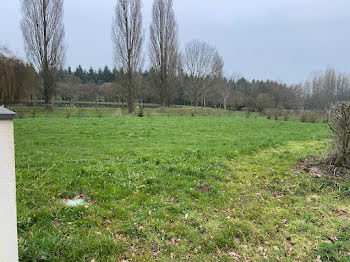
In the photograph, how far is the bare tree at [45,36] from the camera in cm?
2145

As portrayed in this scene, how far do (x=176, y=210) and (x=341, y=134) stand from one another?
4.48 m

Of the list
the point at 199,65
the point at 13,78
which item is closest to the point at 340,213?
the point at 13,78

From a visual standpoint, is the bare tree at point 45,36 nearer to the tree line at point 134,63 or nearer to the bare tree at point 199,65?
the tree line at point 134,63

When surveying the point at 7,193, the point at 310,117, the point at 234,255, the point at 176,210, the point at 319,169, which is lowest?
the point at 234,255

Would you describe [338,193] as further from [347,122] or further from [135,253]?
[135,253]

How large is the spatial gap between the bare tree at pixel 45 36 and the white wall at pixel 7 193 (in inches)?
967

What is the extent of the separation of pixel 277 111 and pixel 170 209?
74.6 ft

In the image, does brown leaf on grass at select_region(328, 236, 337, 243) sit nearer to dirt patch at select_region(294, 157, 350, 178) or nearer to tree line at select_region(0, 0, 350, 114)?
dirt patch at select_region(294, 157, 350, 178)

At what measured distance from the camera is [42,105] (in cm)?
2177

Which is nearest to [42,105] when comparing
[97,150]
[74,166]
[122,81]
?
[122,81]

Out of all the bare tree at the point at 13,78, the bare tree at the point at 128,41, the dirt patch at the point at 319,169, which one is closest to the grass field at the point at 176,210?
the dirt patch at the point at 319,169

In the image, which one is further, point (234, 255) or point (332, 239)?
point (332, 239)

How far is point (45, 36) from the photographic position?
71.6ft

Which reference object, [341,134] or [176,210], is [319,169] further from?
[176,210]
